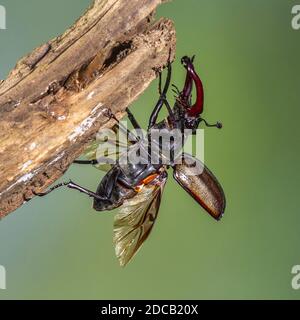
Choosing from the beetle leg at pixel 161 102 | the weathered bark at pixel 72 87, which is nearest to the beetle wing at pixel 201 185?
the beetle leg at pixel 161 102

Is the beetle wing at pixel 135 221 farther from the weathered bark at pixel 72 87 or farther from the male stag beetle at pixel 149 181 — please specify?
the weathered bark at pixel 72 87

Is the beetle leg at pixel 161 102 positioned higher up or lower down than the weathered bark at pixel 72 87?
higher up

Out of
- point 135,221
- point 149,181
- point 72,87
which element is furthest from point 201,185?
point 72,87

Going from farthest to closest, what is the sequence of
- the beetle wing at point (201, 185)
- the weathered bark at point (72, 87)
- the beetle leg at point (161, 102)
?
1. the beetle wing at point (201, 185)
2. the beetle leg at point (161, 102)
3. the weathered bark at point (72, 87)

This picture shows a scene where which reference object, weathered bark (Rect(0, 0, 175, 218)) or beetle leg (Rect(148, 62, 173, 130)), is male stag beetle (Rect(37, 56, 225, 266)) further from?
weathered bark (Rect(0, 0, 175, 218))

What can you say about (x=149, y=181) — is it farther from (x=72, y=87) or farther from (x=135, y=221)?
(x=72, y=87)

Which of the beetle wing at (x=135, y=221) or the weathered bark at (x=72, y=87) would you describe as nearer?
the weathered bark at (x=72, y=87)

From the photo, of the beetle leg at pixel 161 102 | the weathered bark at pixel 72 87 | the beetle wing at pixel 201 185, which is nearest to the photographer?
the weathered bark at pixel 72 87
